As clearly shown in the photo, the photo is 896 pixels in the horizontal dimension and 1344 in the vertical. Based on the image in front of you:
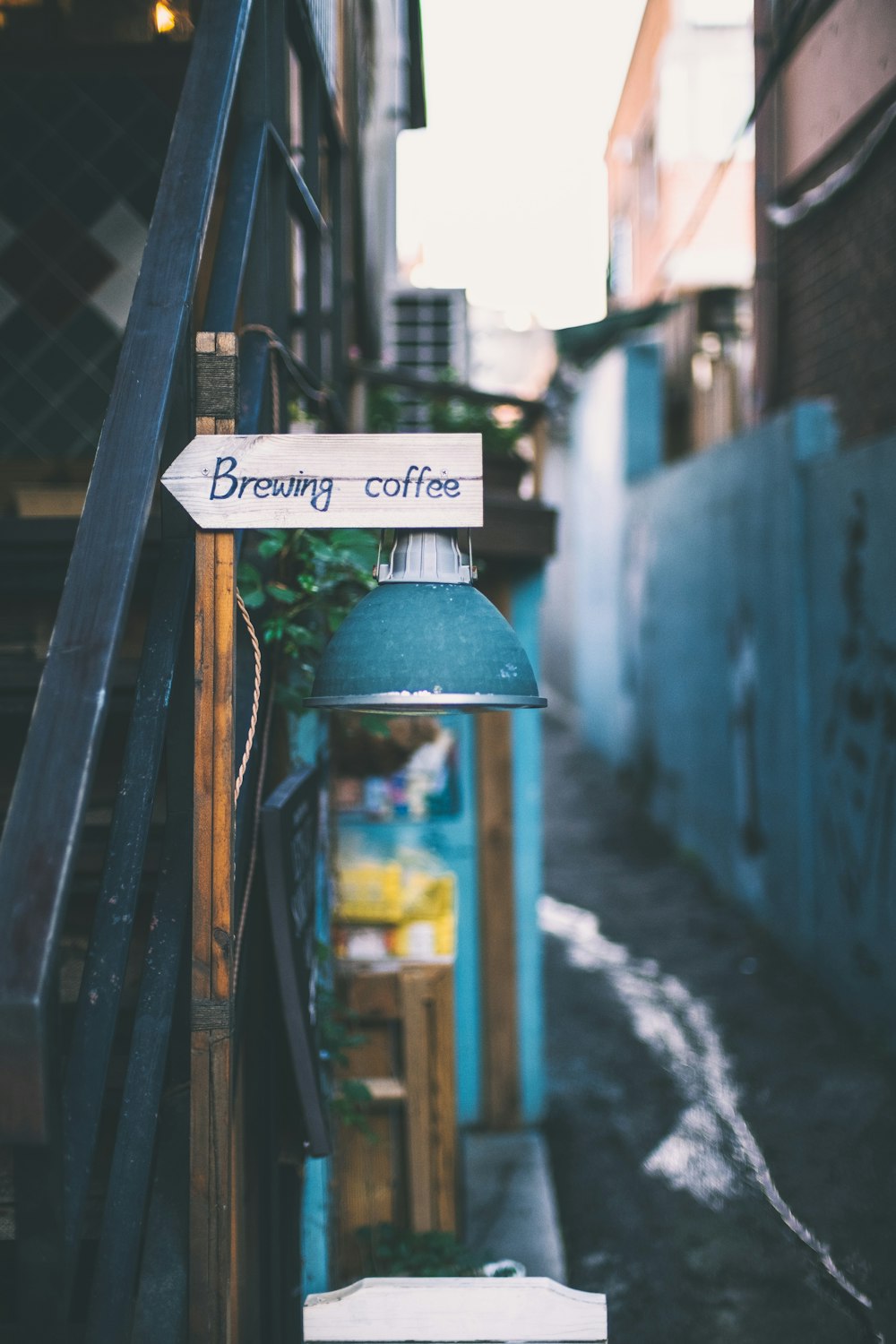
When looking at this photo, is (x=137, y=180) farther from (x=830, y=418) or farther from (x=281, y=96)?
(x=830, y=418)

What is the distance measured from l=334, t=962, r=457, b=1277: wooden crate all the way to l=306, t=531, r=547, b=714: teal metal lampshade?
113 inches

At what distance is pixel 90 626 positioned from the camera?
1.96 m

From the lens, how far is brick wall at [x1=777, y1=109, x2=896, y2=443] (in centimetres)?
711

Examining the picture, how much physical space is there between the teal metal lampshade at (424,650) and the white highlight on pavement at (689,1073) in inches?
142

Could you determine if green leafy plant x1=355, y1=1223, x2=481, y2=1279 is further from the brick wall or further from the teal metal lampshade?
the brick wall

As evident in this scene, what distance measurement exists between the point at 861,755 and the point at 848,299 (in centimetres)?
310

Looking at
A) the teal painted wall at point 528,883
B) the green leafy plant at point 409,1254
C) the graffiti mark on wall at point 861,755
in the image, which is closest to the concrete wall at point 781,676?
the graffiti mark on wall at point 861,755

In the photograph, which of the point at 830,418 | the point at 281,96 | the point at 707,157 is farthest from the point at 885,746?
the point at 707,157

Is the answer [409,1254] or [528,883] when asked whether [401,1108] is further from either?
[528,883]

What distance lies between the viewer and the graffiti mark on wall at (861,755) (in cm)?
666

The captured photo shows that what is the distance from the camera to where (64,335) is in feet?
18.4

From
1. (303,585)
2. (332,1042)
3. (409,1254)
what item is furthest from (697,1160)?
(303,585)

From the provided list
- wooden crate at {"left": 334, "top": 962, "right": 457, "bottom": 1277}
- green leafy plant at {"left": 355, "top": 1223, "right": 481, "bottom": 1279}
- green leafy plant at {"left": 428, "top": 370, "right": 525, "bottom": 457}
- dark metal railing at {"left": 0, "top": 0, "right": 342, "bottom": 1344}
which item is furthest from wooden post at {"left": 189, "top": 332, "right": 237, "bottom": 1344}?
green leafy plant at {"left": 428, "top": 370, "right": 525, "bottom": 457}

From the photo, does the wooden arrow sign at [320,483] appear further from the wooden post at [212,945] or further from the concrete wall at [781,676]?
the concrete wall at [781,676]
